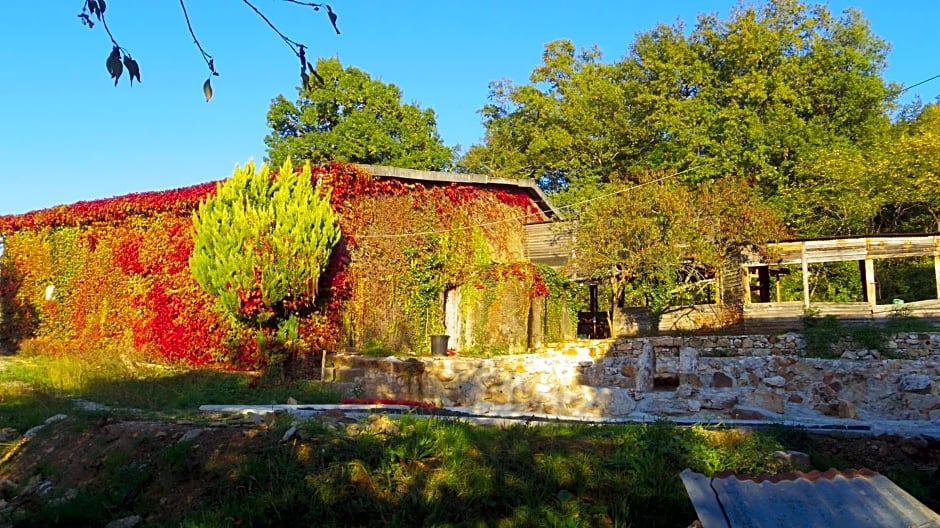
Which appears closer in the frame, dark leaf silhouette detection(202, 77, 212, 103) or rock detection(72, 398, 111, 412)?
dark leaf silhouette detection(202, 77, 212, 103)

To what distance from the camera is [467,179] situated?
2031cm

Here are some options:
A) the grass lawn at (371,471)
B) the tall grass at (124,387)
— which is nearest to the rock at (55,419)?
the tall grass at (124,387)

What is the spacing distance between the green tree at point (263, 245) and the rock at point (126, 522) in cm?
803

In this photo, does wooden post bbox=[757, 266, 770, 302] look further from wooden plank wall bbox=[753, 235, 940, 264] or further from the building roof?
the building roof

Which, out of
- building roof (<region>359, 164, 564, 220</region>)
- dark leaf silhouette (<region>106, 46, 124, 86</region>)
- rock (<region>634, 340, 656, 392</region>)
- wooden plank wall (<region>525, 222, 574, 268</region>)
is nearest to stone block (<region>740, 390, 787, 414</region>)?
rock (<region>634, 340, 656, 392</region>)

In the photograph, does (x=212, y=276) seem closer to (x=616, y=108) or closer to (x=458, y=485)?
(x=458, y=485)

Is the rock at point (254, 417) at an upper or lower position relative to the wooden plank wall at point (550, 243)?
lower

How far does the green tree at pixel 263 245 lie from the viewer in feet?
47.2

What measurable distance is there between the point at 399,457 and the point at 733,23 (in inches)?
1093

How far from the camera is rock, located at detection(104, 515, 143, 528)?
21.4 ft

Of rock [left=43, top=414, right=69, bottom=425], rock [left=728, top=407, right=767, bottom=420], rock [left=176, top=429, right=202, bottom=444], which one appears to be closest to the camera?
rock [left=176, top=429, right=202, bottom=444]

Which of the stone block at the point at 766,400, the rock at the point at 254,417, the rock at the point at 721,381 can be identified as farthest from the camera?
the rock at the point at 721,381

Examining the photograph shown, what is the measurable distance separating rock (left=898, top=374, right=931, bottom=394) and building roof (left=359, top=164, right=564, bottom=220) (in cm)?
1132

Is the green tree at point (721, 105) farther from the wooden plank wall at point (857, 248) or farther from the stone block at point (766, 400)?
the stone block at point (766, 400)
